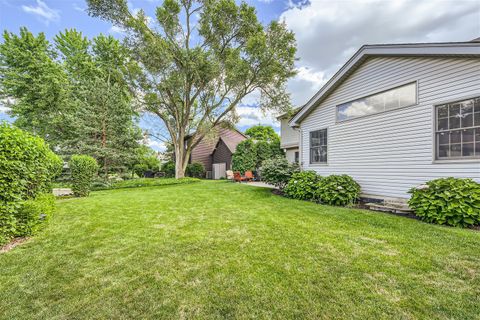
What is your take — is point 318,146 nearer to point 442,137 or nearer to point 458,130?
point 442,137

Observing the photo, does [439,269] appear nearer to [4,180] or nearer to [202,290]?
[202,290]

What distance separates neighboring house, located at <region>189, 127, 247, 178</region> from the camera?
1983 centimetres

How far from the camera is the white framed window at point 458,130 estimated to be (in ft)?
16.2

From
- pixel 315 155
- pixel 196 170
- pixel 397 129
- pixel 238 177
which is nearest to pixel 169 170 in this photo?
pixel 196 170

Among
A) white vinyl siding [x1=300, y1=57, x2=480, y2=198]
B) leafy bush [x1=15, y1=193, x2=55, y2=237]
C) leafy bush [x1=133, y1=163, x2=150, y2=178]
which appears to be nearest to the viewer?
leafy bush [x1=15, y1=193, x2=55, y2=237]

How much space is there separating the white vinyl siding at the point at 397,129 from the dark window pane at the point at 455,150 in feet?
0.89

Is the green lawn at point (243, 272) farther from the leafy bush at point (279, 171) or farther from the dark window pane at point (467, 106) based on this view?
the leafy bush at point (279, 171)

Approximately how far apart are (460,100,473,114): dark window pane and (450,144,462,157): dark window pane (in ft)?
2.80

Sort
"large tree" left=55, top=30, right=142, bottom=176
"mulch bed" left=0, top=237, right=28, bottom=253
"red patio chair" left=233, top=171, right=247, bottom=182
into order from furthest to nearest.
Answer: "red patio chair" left=233, top=171, right=247, bottom=182 → "large tree" left=55, top=30, right=142, bottom=176 → "mulch bed" left=0, top=237, right=28, bottom=253

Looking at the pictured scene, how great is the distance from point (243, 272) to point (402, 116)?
6690 mm

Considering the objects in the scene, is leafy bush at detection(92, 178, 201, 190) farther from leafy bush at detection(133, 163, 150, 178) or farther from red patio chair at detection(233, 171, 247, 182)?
leafy bush at detection(133, 163, 150, 178)

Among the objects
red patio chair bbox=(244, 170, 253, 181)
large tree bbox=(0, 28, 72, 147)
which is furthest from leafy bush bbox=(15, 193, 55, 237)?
large tree bbox=(0, 28, 72, 147)

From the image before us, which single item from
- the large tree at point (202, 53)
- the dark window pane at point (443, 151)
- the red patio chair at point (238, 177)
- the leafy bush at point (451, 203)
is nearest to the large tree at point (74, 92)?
the large tree at point (202, 53)

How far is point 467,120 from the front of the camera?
5.04 m
